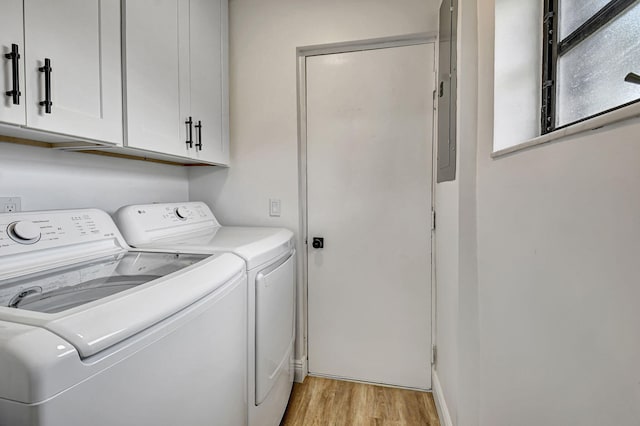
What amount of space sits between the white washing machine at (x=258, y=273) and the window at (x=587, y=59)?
1184 millimetres

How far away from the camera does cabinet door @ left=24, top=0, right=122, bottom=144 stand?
882mm

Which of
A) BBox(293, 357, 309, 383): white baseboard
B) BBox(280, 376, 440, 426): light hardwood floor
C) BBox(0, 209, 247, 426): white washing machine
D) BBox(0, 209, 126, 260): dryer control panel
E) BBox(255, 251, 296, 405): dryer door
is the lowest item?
BBox(280, 376, 440, 426): light hardwood floor

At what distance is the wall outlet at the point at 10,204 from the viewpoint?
1075 mm

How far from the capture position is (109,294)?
75 cm

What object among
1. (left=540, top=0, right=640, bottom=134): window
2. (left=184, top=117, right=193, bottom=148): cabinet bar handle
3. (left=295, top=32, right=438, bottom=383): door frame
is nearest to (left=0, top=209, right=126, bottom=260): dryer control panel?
(left=184, top=117, right=193, bottom=148): cabinet bar handle

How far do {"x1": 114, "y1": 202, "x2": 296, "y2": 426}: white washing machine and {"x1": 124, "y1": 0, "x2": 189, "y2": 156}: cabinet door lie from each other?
382 millimetres

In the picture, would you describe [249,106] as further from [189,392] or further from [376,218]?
[189,392]

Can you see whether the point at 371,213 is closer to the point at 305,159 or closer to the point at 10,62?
the point at 305,159

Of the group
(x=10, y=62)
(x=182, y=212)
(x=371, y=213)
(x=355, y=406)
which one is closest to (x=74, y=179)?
(x=182, y=212)

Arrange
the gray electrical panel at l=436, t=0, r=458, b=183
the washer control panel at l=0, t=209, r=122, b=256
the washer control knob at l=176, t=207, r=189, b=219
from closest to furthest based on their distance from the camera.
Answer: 1. the washer control panel at l=0, t=209, r=122, b=256
2. the gray electrical panel at l=436, t=0, r=458, b=183
3. the washer control knob at l=176, t=207, r=189, b=219

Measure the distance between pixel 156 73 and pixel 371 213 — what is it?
1.37 metres

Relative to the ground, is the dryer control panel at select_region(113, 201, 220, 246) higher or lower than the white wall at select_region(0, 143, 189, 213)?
lower

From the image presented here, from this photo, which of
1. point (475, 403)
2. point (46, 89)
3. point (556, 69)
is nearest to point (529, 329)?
point (475, 403)

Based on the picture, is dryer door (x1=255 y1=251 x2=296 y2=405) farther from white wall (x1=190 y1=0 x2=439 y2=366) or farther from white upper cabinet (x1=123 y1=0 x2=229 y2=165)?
white upper cabinet (x1=123 y1=0 x2=229 y2=165)
